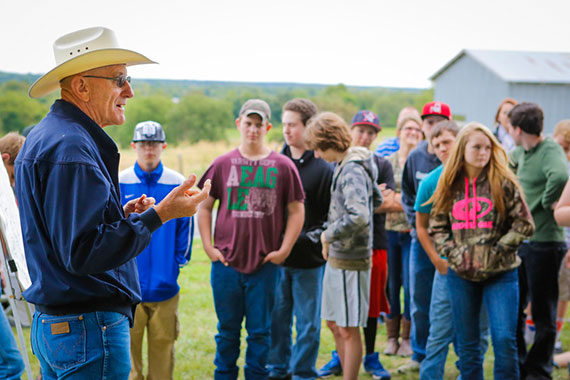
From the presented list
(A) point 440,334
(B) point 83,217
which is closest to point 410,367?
(A) point 440,334

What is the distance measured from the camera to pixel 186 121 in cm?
1988

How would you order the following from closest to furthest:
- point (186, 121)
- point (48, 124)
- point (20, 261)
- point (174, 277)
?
point (48, 124)
point (20, 261)
point (174, 277)
point (186, 121)

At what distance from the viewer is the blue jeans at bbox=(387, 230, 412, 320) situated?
17.4 ft

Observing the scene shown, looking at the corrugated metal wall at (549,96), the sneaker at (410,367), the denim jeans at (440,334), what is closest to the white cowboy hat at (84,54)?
the denim jeans at (440,334)

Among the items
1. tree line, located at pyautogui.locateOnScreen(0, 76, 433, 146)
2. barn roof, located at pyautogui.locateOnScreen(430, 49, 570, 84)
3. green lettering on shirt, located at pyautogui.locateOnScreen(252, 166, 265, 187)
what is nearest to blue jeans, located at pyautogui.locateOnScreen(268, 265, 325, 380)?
green lettering on shirt, located at pyautogui.locateOnScreen(252, 166, 265, 187)

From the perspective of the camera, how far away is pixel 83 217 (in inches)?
79.3

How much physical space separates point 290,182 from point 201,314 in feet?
9.38

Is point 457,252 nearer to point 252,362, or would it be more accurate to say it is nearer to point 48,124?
point 252,362

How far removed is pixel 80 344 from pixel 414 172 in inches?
134

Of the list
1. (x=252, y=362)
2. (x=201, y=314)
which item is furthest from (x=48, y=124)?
(x=201, y=314)

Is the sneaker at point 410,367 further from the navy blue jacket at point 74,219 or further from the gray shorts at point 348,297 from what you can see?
the navy blue jacket at point 74,219

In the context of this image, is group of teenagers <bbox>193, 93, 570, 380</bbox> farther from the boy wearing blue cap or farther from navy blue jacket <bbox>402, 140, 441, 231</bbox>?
the boy wearing blue cap

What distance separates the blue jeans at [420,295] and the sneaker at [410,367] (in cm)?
5

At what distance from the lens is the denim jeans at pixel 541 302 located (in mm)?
4410
